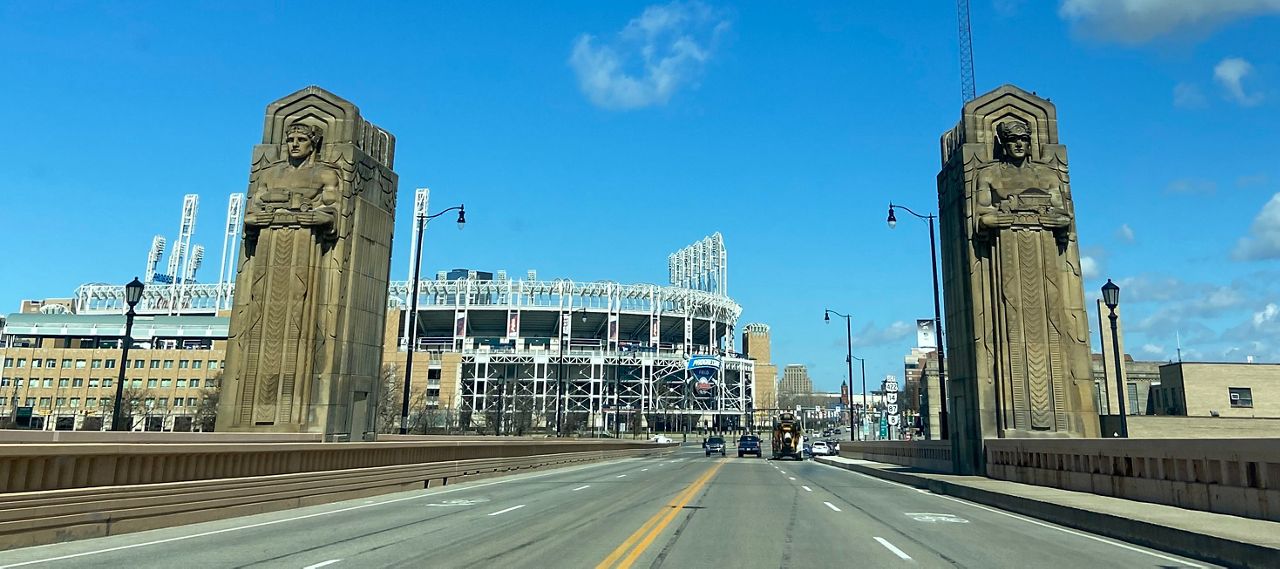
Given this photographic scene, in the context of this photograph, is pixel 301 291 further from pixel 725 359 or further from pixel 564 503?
pixel 725 359

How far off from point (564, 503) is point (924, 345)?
41895 mm

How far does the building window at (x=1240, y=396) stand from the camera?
6067cm

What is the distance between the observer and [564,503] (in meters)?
19.6

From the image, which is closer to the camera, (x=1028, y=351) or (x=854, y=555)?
(x=854, y=555)

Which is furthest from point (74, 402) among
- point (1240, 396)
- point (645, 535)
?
point (1240, 396)

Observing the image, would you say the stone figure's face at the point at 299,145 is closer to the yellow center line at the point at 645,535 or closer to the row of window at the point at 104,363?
the yellow center line at the point at 645,535

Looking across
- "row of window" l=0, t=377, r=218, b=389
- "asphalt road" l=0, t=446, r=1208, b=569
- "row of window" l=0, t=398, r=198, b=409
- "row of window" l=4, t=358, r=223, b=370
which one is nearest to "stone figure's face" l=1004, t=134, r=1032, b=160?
"asphalt road" l=0, t=446, r=1208, b=569

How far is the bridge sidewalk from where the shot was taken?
10.5 meters

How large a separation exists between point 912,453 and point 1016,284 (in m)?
15.6

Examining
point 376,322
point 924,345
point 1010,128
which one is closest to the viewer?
point 1010,128

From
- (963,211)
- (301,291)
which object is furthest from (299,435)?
(963,211)

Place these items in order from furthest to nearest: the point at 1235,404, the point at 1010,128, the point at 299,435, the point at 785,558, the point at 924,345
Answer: the point at 1235,404 → the point at 924,345 → the point at 1010,128 → the point at 299,435 → the point at 785,558

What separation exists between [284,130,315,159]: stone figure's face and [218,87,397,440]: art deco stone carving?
0.13 feet

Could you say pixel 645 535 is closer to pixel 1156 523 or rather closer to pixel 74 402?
pixel 1156 523
